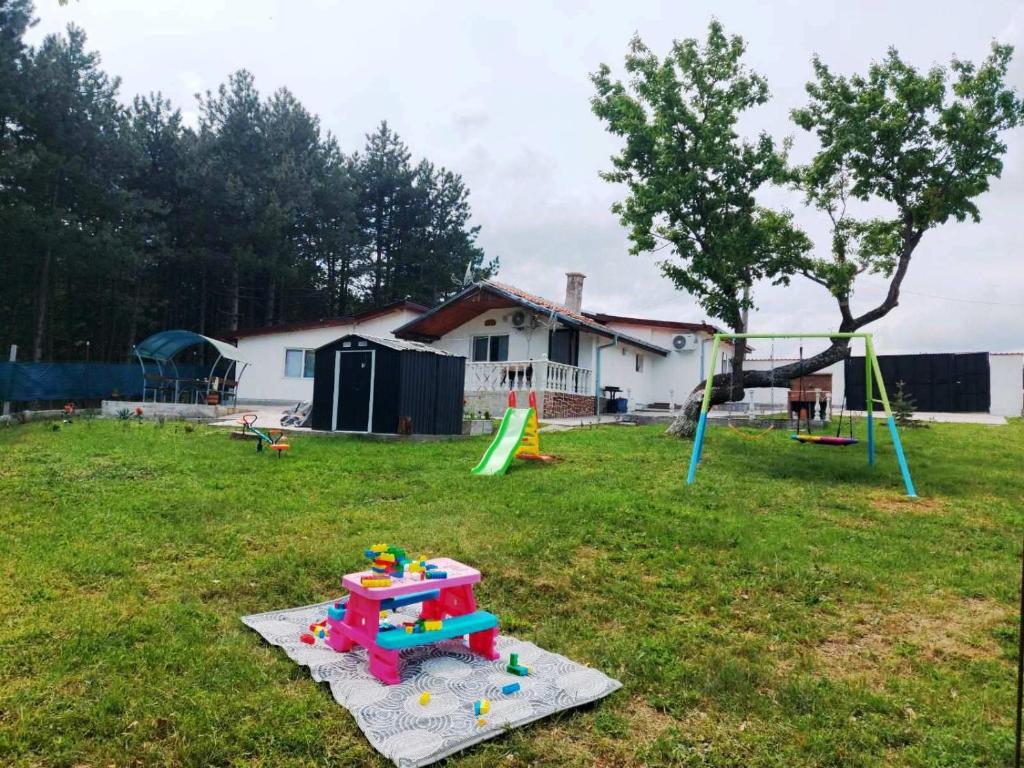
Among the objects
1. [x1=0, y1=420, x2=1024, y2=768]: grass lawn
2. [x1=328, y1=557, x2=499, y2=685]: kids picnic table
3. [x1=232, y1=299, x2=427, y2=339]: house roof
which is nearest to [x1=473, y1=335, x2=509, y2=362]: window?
[x1=232, y1=299, x2=427, y2=339]: house roof

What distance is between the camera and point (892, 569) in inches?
206

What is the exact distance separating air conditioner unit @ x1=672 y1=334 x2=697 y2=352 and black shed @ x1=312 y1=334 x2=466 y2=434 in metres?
12.0

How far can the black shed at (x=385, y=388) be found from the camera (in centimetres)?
1332

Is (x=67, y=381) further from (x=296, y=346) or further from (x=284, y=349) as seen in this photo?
(x=296, y=346)

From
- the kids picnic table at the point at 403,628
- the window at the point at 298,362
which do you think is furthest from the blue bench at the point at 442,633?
the window at the point at 298,362

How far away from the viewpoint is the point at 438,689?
3.32 metres

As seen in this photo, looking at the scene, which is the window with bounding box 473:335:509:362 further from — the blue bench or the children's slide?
the blue bench

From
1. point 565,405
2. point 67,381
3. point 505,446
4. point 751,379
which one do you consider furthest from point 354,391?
point 67,381

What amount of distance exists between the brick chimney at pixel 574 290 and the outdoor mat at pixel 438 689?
20.9 meters

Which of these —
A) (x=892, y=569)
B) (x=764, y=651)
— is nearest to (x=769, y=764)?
(x=764, y=651)

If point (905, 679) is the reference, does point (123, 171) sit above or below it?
above

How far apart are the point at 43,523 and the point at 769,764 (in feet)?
20.1

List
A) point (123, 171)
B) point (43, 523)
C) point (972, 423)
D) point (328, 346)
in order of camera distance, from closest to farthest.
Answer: point (43, 523) → point (328, 346) → point (972, 423) → point (123, 171)

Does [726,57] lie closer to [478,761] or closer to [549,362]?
[549,362]
